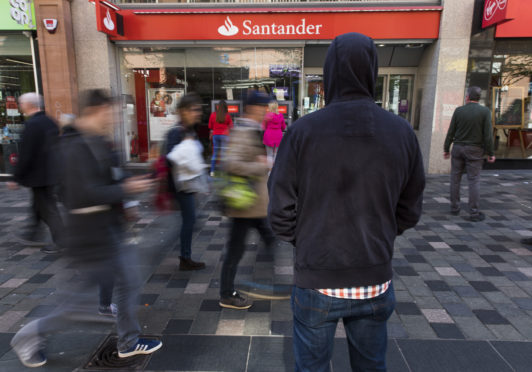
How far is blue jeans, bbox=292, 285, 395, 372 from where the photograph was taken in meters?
Result: 1.51

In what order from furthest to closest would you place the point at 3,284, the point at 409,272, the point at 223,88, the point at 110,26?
the point at 223,88 → the point at 110,26 → the point at 409,272 → the point at 3,284

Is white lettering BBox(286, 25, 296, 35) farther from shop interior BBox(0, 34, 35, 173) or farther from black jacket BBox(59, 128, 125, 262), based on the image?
black jacket BBox(59, 128, 125, 262)

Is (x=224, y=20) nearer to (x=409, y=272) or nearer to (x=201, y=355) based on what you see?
→ (x=409, y=272)

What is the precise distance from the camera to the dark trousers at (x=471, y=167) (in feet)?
18.5

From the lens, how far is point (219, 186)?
3088 mm

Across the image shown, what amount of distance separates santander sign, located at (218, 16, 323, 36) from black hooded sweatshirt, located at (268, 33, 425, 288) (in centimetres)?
824

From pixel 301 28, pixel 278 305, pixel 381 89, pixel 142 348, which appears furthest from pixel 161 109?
pixel 142 348

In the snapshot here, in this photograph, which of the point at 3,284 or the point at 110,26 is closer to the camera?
the point at 3,284

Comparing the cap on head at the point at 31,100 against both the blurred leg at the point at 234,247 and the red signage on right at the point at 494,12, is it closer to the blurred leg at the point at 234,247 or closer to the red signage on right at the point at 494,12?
the blurred leg at the point at 234,247

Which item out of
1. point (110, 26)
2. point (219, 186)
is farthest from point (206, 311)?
point (110, 26)

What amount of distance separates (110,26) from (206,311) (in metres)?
7.50

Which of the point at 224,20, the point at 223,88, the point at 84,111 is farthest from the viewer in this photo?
the point at 223,88

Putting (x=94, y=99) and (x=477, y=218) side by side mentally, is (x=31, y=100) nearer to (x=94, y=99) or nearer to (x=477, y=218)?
(x=94, y=99)

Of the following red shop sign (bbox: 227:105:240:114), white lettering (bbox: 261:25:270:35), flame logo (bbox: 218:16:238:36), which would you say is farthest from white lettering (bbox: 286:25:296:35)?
red shop sign (bbox: 227:105:240:114)
